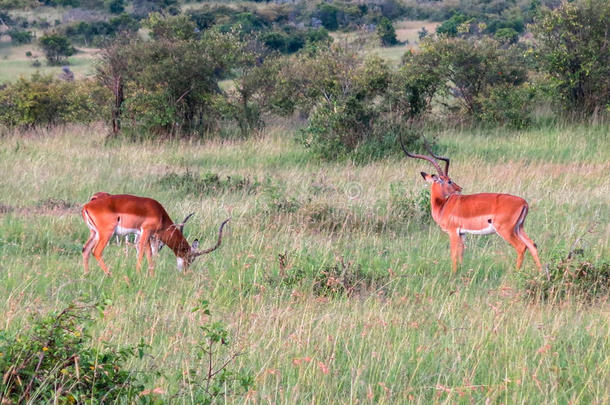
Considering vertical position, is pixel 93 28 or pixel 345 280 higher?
pixel 345 280

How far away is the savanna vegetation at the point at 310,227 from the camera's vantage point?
11.9ft

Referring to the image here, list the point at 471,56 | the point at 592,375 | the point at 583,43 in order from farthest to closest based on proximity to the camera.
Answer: the point at 471,56 → the point at 583,43 → the point at 592,375

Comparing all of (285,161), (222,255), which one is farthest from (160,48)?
(222,255)

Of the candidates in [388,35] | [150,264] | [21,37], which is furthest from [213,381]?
[21,37]

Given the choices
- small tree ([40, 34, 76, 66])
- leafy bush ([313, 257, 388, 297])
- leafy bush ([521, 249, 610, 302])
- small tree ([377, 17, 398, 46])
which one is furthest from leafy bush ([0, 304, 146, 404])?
small tree ([377, 17, 398, 46])

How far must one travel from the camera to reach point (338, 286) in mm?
5449

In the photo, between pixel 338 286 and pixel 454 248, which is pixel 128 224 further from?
pixel 454 248

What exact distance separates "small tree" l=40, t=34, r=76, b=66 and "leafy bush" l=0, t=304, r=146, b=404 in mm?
29243

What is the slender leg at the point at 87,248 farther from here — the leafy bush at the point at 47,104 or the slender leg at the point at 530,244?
the leafy bush at the point at 47,104

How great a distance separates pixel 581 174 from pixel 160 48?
7883 millimetres

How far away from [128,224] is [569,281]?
327 cm

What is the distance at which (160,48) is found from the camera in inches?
563

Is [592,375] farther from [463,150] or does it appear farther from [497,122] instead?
[497,122]

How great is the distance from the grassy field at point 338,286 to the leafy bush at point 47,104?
13.8ft
